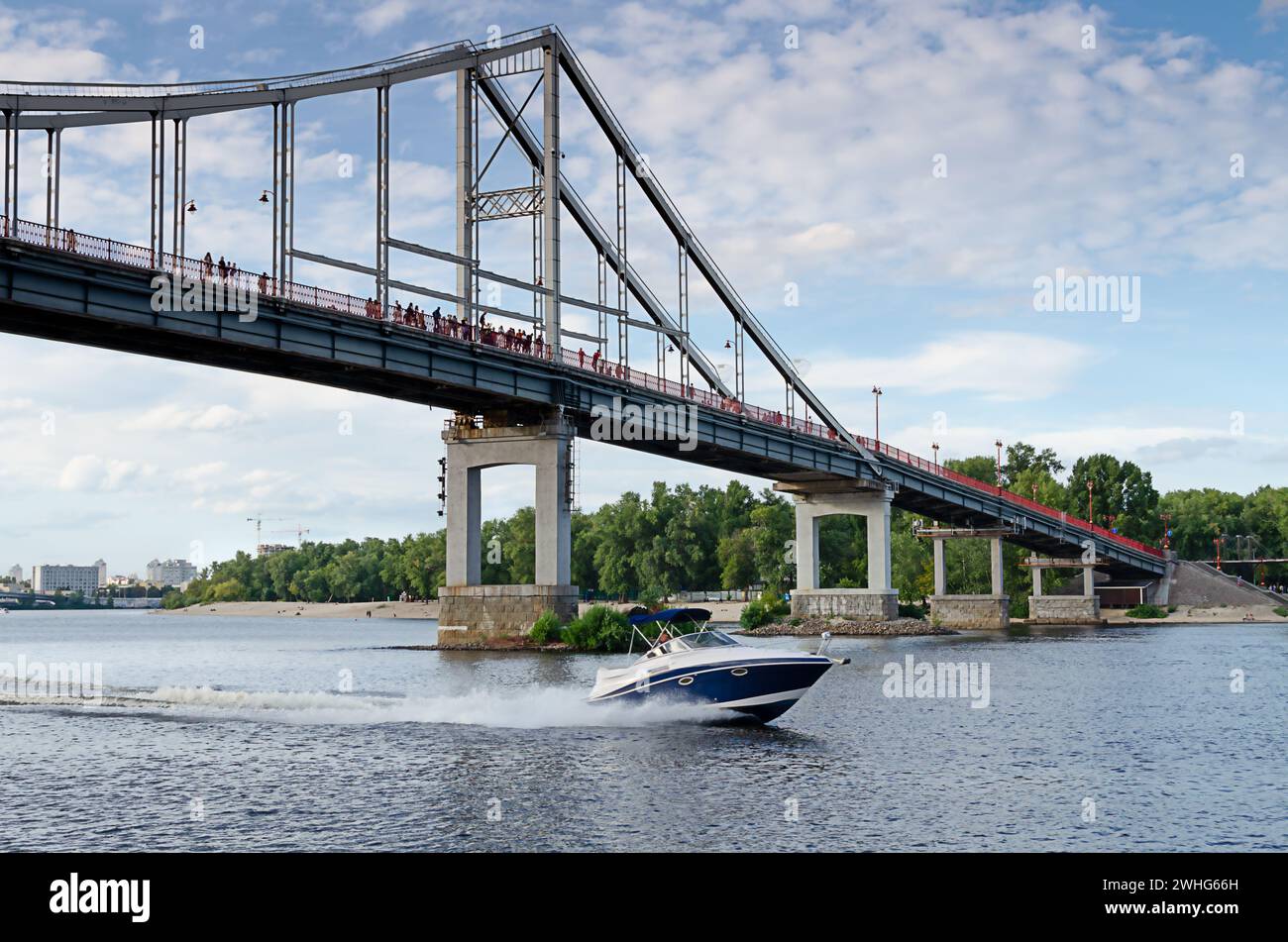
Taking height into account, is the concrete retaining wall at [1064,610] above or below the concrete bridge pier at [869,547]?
below

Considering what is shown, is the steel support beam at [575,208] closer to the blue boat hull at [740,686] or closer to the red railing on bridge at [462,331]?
the red railing on bridge at [462,331]

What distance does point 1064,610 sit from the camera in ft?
454

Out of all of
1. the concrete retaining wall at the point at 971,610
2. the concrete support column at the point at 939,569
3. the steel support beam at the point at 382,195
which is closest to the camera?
the steel support beam at the point at 382,195

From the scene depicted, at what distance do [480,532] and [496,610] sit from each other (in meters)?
4.51

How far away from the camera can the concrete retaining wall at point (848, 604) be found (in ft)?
345

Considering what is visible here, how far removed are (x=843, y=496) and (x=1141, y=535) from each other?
272 ft

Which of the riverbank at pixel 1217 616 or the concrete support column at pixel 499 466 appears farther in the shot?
the riverbank at pixel 1217 616

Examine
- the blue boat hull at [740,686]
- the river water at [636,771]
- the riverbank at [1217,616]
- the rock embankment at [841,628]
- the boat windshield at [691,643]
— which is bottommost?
the riverbank at [1217,616]

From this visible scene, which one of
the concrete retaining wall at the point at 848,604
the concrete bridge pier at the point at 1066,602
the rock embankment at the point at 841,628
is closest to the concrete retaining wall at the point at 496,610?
the rock embankment at the point at 841,628

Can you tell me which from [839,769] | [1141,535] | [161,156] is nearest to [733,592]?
[1141,535]

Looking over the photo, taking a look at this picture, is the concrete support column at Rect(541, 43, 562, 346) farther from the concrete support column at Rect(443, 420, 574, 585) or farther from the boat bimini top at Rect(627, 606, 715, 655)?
the boat bimini top at Rect(627, 606, 715, 655)

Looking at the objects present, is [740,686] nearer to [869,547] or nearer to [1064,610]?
[869,547]
